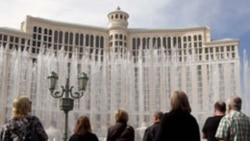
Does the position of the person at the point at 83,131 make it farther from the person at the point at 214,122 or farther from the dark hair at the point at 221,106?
the dark hair at the point at 221,106

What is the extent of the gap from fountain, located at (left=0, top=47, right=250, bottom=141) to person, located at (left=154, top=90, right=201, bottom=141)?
57.6 metres

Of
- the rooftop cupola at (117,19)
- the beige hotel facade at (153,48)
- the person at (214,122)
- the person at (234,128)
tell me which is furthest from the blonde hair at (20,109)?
Result: the rooftop cupola at (117,19)

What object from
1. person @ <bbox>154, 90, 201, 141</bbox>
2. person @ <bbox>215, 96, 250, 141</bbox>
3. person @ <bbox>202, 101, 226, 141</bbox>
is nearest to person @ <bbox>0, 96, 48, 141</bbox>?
person @ <bbox>154, 90, 201, 141</bbox>

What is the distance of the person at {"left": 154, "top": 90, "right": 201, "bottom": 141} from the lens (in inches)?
245

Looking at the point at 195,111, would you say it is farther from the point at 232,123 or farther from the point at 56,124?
the point at 232,123

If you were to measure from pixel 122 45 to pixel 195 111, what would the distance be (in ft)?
59.7

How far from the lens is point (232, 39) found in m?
77.7

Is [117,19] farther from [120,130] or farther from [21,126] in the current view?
[21,126]

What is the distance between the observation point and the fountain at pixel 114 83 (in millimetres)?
66188

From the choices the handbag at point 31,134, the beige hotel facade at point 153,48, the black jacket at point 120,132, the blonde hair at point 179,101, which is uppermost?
the beige hotel facade at point 153,48

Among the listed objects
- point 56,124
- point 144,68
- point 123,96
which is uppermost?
point 144,68

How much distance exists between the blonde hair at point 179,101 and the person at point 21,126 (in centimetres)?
197

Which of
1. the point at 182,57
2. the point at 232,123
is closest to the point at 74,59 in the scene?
the point at 182,57

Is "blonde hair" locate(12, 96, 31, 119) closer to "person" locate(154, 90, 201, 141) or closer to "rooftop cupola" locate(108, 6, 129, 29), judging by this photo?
"person" locate(154, 90, 201, 141)
